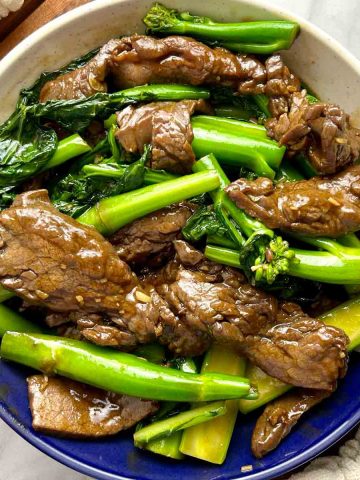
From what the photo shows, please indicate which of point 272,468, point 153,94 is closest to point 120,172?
point 153,94

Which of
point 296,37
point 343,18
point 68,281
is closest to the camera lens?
point 68,281

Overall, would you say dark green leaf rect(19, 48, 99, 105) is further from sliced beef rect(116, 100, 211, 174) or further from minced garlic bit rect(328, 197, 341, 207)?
minced garlic bit rect(328, 197, 341, 207)

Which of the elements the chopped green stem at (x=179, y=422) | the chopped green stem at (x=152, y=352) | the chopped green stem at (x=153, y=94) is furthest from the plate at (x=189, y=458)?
the chopped green stem at (x=153, y=94)

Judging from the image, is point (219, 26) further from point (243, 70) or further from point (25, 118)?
point (25, 118)

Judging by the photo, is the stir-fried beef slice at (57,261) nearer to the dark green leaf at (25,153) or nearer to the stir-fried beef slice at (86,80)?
the dark green leaf at (25,153)

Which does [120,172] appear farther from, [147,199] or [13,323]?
[13,323]

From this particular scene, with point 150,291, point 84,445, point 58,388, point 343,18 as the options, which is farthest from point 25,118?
point 343,18
